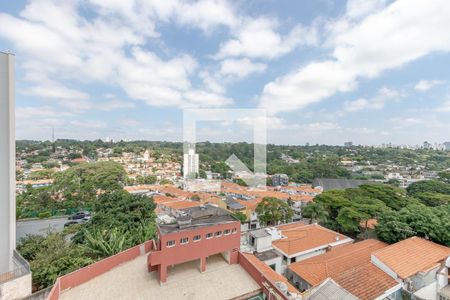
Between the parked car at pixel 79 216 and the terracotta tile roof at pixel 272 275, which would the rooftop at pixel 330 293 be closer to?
the terracotta tile roof at pixel 272 275

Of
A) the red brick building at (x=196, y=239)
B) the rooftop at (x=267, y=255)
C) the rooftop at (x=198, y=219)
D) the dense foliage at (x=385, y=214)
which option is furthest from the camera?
the dense foliage at (x=385, y=214)

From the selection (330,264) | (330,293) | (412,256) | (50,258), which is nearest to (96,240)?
(50,258)

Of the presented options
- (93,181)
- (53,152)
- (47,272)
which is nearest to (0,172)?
(47,272)

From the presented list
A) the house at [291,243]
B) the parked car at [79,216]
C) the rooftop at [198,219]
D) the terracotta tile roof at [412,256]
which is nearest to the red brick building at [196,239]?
the rooftop at [198,219]

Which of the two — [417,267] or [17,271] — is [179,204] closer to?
[17,271]

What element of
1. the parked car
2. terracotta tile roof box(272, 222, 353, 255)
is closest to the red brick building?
terracotta tile roof box(272, 222, 353, 255)

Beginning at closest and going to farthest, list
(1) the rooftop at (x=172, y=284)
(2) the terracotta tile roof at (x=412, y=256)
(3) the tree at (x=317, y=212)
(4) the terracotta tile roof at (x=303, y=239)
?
(1) the rooftop at (x=172, y=284) < (2) the terracotta tile roof at (x=412, y=256) < (4) the terracotta tile roof at (x=303, y=239) < (3) the tree at (x=317, y=212)
